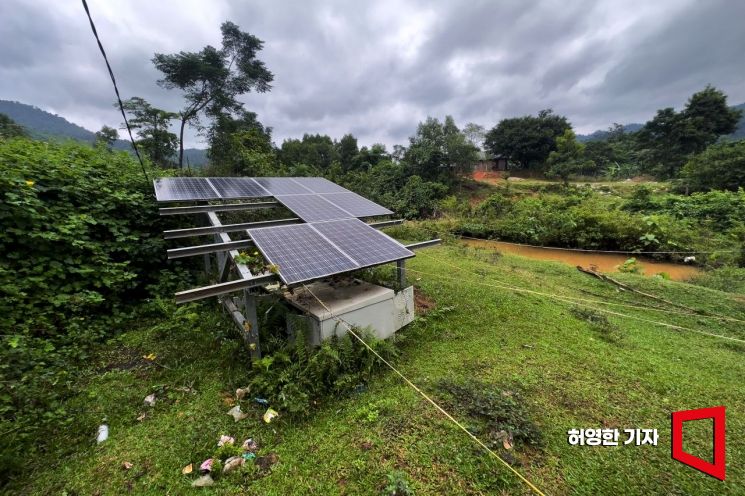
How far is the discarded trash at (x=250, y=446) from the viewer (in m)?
2.86

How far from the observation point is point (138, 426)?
3109mm

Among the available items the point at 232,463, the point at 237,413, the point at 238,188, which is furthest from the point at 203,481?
the point at 238,188

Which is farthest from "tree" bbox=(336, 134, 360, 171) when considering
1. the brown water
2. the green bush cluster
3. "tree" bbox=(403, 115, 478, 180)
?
the brown water

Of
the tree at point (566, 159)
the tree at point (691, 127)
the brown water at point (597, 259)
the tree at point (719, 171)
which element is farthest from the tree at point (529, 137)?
the brown water at point (597, 259)

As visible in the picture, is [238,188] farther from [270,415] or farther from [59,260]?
[270,415]

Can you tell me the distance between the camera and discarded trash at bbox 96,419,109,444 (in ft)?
9.59

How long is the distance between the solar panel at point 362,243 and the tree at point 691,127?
40.5m

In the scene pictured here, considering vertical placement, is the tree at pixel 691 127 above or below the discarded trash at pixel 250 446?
above

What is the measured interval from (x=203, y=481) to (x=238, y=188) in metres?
5.88

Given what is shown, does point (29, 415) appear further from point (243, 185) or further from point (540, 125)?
point (540, 125)

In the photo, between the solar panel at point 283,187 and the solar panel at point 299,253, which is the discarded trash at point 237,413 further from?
the solar panel at point 283,187

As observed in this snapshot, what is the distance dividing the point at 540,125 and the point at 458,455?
4430 cm

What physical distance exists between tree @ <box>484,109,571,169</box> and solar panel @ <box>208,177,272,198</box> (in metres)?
39.2

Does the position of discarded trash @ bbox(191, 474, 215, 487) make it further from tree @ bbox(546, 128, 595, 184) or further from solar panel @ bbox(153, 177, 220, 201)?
tree @ bbox(546, 128, 595, 184)
